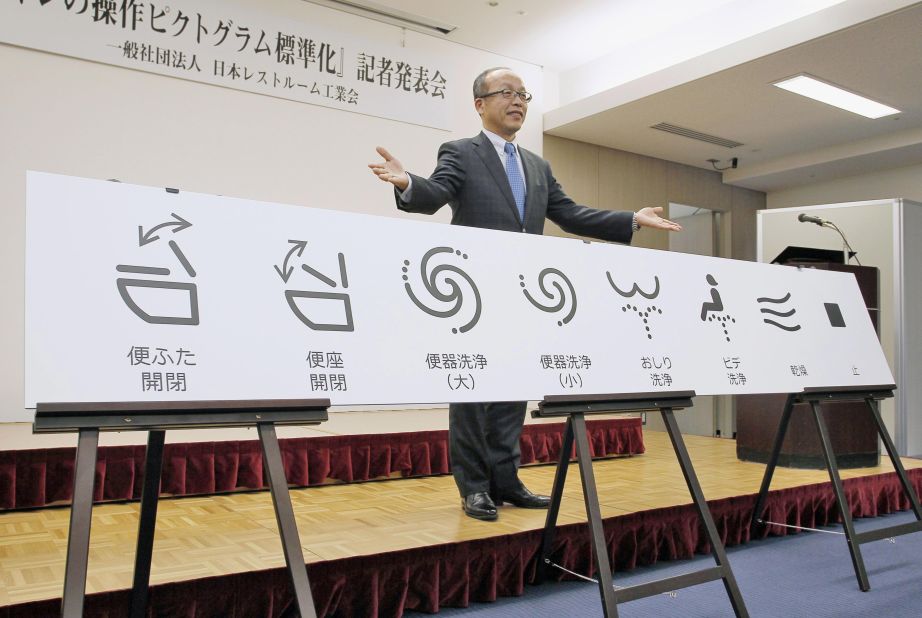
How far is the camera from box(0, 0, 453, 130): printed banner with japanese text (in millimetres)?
3852

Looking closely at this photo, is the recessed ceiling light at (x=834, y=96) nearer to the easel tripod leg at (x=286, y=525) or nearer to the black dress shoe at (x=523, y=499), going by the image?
the black dress shoe at (x=523, y=499)

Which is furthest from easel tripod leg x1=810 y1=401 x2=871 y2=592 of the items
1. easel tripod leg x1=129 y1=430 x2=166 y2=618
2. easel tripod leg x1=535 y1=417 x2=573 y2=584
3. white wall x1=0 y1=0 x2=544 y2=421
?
white wall x1=0 y1=0 x2=544 y2=421

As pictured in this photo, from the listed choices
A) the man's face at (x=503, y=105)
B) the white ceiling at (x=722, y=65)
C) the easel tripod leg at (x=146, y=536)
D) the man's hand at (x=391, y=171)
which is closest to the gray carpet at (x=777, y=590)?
the easel tripod leg at (x=146, y=536)

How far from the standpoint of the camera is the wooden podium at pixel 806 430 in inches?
144

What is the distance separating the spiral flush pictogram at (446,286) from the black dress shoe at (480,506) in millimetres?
856

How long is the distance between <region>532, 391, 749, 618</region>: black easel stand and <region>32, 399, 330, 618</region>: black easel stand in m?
0.59

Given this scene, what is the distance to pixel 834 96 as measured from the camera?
16.4 ft

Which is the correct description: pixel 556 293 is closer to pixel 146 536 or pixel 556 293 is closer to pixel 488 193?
pixel 488 193

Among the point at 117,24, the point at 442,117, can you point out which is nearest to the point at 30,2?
the point at 117,24

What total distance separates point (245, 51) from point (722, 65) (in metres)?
2.94

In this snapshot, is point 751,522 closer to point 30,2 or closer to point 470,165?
point 470,165

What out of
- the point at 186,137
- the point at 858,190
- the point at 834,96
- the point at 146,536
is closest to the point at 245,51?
the point at 186,137

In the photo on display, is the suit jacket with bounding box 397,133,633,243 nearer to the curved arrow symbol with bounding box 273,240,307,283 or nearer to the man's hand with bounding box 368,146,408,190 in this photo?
the man's hand with bounding box 368,146,408,190

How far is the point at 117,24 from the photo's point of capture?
398 centimetres
